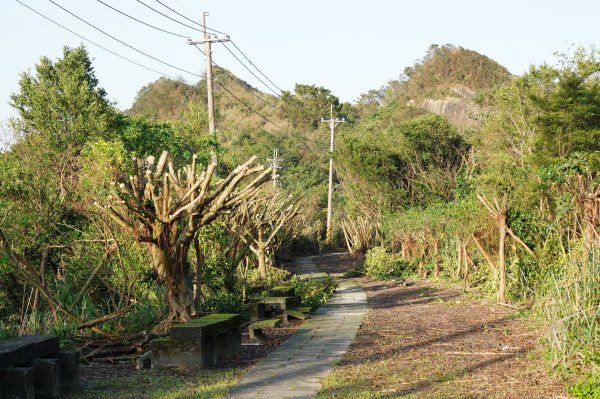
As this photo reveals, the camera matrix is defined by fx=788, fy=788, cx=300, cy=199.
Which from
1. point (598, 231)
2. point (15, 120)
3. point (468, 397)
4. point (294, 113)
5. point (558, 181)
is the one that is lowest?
point (468, 397)

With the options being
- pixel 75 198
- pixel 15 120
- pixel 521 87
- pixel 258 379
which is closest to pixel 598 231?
pixel 258 379

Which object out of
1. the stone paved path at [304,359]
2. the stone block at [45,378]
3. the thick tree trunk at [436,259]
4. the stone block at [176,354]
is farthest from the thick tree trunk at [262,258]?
the stone block at [45,378]

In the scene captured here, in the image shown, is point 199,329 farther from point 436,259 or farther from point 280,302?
point 436,259

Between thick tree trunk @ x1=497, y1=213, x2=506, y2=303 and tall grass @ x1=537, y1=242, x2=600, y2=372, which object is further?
thick tree trunk @ x1=497, y1=213, x2=506, y2=303

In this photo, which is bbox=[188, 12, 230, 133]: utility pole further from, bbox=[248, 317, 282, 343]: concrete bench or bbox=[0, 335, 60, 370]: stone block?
bbox=[0, 335, 60, 370]: stone block

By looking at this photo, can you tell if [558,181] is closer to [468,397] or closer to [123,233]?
[468,397]

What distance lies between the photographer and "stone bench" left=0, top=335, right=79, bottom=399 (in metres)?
6.43

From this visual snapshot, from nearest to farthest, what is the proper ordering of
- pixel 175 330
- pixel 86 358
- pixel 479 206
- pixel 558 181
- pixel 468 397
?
pixel 468 397, pixel 175 330, pixel 86 358, pixel 558 181, pixel 479 206

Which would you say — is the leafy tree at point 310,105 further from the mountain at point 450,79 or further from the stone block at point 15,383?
the stone block at point 15,383

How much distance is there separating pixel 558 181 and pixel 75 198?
8.36 m

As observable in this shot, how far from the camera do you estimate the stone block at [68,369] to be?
7227mm

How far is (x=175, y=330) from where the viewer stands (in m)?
8.44

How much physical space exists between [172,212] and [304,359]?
2.50 m

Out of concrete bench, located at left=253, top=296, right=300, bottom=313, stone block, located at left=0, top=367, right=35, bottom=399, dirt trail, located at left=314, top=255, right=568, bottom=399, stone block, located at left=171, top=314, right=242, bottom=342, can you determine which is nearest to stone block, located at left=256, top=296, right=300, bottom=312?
concrete bench, located at left=253, top=296, right=300, bottom=313
